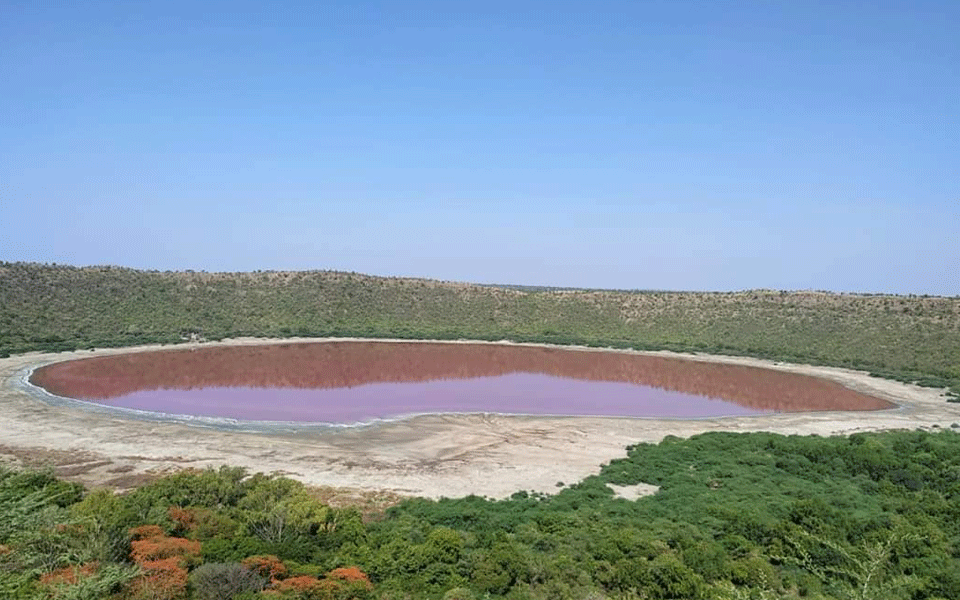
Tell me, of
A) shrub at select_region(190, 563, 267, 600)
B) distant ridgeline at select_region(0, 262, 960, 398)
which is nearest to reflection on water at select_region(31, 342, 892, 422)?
distant ridgeline at select_region(0, 262, 960, 398)

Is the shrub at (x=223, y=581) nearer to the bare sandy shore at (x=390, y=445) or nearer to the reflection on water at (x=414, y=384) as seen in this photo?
the bare sandy shore at (x=390, y=445)

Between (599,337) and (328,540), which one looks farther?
(599,337)

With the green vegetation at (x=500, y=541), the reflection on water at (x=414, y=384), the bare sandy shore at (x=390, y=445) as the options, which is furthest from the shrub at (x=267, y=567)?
the reflection on water at (x=414, y=384)

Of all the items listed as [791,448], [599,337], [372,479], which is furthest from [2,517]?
[599,337]

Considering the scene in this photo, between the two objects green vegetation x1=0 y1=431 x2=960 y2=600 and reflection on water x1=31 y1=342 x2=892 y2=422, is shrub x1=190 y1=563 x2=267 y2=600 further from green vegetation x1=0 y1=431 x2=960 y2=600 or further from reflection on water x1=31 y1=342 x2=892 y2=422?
reflection on water x1=31 y1=342 x2=892 y2=422

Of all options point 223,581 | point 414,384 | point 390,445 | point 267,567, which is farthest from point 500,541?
point 414,384

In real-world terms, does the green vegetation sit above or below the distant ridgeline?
below

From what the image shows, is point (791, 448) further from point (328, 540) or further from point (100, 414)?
point (100, 414)
